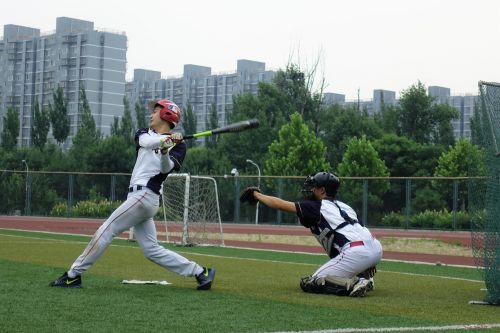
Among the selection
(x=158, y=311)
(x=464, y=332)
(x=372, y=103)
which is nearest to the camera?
(x=464, y=332)

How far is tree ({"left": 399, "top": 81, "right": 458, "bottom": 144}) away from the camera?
75.4m

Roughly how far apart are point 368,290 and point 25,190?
1198 inches

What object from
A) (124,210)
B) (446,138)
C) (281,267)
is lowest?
(281,267)

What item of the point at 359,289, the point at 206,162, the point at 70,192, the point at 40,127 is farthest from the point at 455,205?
the point at 40,127

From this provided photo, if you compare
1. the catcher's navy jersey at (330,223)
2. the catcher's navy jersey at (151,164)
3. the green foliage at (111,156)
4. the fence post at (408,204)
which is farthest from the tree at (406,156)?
the catcher's navy jersey at (151,164)

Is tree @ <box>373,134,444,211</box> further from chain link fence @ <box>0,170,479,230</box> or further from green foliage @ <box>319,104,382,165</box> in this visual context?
chain link fence @ <box>0,170,479,230</box>

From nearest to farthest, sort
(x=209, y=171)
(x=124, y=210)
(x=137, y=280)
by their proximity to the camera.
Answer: (x=124, y=210)
(x=137, y=280)
(x=209, y=171)

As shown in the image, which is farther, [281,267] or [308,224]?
[281,267]

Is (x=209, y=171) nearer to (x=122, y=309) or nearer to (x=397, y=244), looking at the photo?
(x=397, y=244)

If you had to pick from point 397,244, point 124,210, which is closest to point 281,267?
point 124,210

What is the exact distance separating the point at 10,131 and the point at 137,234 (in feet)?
249

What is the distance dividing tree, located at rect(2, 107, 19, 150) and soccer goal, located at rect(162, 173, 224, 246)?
5858 cm

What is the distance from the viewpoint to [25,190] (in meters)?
38.8

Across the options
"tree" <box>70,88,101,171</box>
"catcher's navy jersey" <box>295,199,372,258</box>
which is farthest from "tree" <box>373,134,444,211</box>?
"catcher's navy jersey" <box>295,199,372,258</box>
